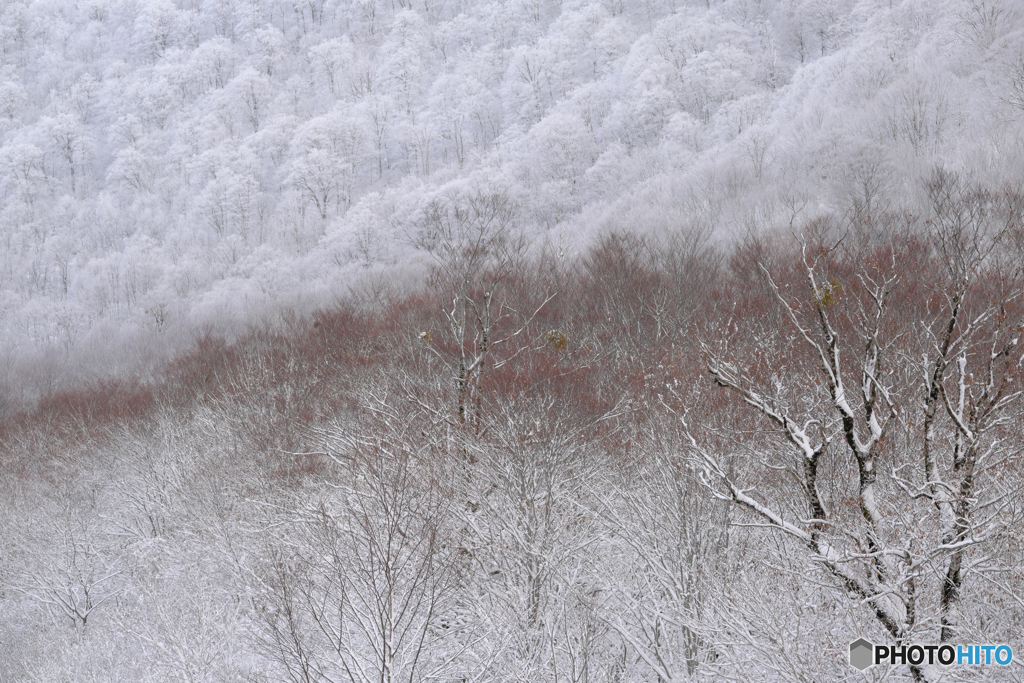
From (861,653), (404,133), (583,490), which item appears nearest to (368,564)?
(583,490)

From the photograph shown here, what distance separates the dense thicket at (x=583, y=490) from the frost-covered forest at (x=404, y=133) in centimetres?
1268

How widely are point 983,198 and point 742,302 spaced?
36.2 ft

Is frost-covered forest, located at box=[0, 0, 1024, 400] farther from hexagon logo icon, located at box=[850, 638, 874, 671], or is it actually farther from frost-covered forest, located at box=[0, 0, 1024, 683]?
hexagon logo icon, located at box=[850, 638, 874, 671]

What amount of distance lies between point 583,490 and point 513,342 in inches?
462

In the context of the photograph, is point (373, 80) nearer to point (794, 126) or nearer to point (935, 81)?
point (794, 126)

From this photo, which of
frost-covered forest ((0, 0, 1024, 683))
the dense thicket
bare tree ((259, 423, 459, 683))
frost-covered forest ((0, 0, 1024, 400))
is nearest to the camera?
the dense thicket

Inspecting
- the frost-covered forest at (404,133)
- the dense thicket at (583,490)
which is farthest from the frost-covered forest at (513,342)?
the frost-covered forest at (404,133)

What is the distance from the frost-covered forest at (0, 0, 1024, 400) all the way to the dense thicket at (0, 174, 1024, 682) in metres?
12.7

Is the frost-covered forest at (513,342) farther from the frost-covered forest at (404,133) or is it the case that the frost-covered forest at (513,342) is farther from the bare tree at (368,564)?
the frost-covered forest at (404,133)

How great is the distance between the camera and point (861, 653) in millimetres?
8352

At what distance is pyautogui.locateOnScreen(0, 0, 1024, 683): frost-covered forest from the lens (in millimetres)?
10312

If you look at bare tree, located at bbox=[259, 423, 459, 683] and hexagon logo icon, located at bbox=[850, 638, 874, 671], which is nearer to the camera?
hexagon logo icon, located at bbox=[850, 638, 874, 671]

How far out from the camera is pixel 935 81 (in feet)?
143

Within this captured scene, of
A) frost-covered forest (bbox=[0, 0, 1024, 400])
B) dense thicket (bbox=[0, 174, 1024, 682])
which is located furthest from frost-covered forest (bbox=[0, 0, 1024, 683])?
frost-covered forest (bbox=[0, 0, 1024, 400])
